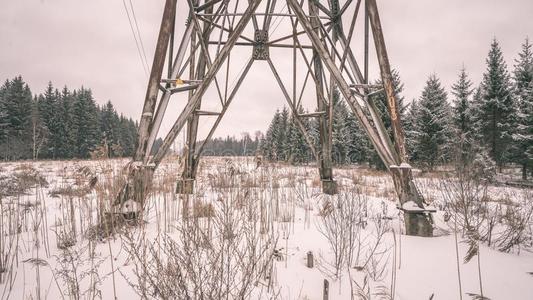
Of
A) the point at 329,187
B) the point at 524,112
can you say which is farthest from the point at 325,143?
the point at 524,112

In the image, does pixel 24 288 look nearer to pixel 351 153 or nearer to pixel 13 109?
pixel 351 153

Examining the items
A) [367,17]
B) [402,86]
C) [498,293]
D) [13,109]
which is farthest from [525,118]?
[13,109]

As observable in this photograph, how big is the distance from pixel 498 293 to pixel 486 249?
0.89m

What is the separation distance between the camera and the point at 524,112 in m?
17.2

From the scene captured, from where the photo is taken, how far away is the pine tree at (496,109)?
19.1 meters

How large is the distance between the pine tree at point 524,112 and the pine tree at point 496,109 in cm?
73

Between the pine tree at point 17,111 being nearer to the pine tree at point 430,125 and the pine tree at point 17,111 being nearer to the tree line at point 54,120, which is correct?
the tree line at point 54,120

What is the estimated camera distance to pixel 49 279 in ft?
6.20

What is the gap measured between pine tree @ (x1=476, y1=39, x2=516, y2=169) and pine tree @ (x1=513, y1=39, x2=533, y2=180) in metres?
0.73

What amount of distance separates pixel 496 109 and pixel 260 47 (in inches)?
930

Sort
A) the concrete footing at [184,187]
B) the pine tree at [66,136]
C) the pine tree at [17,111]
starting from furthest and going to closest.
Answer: the pine tree at [66,136]
the pine tree at [17,111]
the concrete footing at [184,187]

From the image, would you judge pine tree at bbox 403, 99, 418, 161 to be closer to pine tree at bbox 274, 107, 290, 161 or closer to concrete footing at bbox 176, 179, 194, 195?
pine tree at bbox 274, 107, 290, 161

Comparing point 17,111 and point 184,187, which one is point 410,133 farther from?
point 17,111

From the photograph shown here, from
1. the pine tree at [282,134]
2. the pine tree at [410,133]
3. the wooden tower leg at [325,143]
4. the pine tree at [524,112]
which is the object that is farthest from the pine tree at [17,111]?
the pine tree at [524,112]
